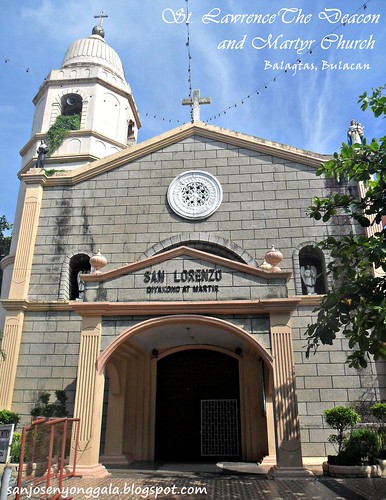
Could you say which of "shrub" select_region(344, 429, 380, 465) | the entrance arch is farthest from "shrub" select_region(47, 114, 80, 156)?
"shrub" select_region(344, 429, 380, 465)

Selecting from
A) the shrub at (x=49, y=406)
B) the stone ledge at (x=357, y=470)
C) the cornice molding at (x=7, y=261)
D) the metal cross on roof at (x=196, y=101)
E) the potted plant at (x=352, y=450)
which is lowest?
the stone ledge at (x=357, y=470)

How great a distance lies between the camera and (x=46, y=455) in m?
7.73

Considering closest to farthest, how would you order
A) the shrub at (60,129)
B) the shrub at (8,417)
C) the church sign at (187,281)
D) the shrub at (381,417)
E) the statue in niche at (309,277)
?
the church sign at (187,281)
the shrub at (381,417)
the shrub at (8,417)
the statue in niche at (309,277)
the shrub at (60,129)

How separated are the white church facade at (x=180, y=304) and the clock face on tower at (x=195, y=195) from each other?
0.04m

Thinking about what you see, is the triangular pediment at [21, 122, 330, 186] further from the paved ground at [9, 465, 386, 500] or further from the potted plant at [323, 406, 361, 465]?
the paved ground at [9, 465, 386, 500]

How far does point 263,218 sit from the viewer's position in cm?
1294

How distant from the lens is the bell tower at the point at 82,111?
17156 mm

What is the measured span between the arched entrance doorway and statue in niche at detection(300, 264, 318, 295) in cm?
287

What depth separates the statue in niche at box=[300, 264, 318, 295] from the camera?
12344 mm

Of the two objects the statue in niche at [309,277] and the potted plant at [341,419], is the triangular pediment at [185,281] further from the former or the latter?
the statue in niche at [309,277]

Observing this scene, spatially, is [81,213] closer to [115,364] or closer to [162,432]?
[115,364]

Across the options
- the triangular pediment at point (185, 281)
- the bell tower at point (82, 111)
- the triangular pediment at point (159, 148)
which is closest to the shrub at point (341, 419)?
the triangular pediment at point (185, 281)

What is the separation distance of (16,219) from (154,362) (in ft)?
26.6

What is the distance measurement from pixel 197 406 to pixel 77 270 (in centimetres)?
531
